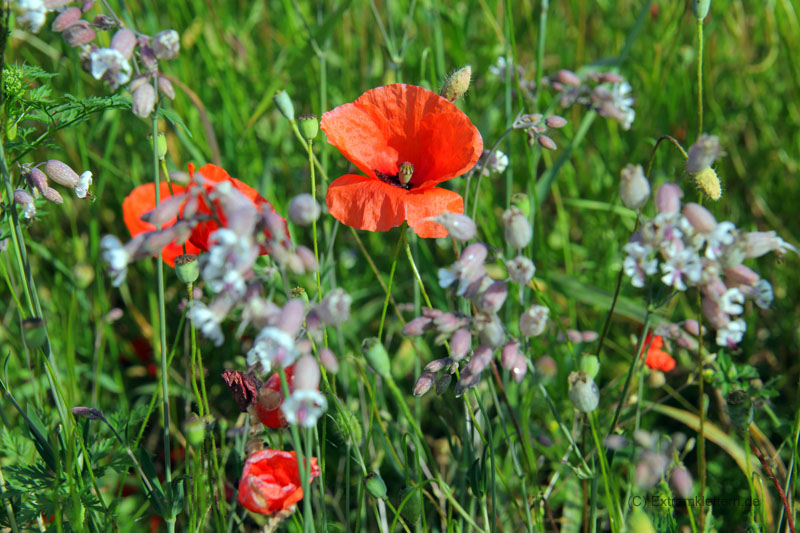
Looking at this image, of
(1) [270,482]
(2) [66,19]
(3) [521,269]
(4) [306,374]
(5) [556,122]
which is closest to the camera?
(4) [306,374]

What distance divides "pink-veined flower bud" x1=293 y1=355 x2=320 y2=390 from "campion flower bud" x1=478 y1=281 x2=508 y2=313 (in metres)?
0.25

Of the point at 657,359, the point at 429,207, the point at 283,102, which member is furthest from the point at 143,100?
the point at 657,359

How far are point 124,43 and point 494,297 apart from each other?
569mm

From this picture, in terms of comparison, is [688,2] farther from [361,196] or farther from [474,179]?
[361,196]

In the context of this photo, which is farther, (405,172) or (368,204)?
(405,172)

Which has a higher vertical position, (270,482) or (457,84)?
(457,84)

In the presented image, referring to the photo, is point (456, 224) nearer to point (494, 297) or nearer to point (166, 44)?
point (494, 297)

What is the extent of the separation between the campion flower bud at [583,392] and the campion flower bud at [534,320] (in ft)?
0.36

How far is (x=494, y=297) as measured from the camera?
0.95 meters

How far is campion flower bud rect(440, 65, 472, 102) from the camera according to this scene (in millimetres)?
1318

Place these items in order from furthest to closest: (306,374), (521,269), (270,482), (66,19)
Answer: (270,482), (66,19), (521,269), (306,374)

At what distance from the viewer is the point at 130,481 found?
1.68 meters

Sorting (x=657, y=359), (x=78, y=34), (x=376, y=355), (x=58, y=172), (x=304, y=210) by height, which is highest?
(x=78, y=34)

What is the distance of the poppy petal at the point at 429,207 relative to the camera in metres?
1.23
